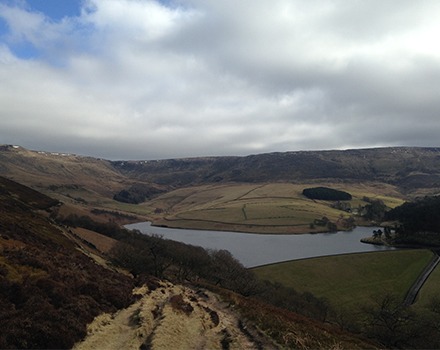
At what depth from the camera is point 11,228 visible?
51844mm

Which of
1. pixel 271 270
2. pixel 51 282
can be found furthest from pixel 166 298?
pixel 271 270

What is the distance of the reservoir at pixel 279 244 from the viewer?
139 meters

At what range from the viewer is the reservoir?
139000 millimetres

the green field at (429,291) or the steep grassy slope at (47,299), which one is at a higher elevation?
the steep grassy slope at (47,299)

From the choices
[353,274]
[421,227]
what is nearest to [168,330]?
[353,274]

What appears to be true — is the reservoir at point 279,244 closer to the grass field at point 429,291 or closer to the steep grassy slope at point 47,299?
the grass field at point 429,291

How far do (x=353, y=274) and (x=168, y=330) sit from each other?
9163 cm

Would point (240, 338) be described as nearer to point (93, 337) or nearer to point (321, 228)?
point (93, 337)

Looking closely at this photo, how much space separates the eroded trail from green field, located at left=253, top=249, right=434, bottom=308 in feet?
196

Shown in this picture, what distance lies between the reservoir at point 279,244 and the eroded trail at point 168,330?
327 ft

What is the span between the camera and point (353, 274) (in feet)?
338

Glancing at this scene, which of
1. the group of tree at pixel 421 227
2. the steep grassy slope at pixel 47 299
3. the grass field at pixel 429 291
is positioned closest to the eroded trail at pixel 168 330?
the steep grassy slope at pixel 47 299

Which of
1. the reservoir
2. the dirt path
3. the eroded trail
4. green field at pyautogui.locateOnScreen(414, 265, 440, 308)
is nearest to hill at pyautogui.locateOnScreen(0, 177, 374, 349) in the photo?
the eroded trail

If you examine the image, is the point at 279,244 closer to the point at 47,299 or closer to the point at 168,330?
the point at 168,330
